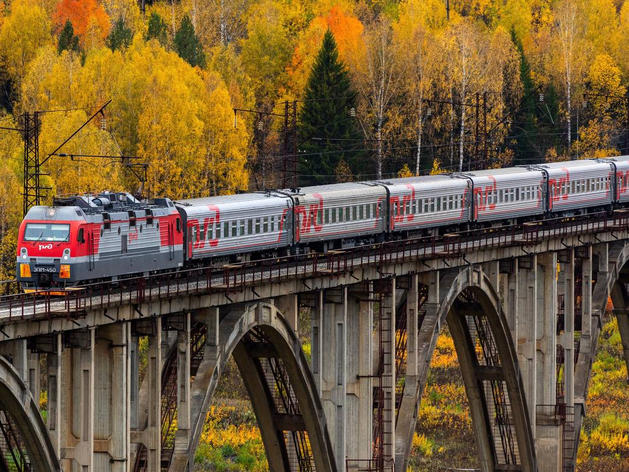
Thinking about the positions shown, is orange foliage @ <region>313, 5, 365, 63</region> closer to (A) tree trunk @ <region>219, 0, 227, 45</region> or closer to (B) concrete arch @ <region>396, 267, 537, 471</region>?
(A) tree trunk @ <region>219, 0, 227, 45</region>

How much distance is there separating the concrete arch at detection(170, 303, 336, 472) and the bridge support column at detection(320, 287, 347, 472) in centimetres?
61

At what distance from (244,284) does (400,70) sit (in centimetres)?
6714

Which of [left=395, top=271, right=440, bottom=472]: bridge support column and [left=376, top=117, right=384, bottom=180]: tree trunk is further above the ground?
[left=376, top=117, right=384, bottom=180]: tree trunk

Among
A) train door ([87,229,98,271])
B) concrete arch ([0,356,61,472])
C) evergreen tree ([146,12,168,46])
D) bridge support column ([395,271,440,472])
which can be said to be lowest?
concrete arch ([0,356,61,472])

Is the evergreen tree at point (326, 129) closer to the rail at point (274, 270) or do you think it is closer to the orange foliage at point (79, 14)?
the orange foliage at point (79, 14)

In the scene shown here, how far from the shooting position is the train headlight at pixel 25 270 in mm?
45062

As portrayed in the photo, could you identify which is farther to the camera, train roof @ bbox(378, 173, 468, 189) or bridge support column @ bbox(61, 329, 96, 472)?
train roof @ bbox(378, 173, 468, 189)

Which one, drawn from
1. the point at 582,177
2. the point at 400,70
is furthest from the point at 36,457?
the point at 400,70

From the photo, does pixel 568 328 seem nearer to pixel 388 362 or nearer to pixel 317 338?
pixel 388 362

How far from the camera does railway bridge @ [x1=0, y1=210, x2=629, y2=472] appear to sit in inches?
1577

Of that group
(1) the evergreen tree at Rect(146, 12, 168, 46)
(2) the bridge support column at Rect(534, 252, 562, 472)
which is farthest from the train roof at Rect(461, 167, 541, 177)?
(1) the evergreen tree at Rect(146, 12, 168, 46)

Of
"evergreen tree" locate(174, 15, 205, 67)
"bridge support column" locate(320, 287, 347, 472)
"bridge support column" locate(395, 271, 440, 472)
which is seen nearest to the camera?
"bridge support column" locate(320, 287, 347, 472)

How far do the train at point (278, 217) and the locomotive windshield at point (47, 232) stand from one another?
0.09ft

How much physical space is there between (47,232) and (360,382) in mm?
13902
